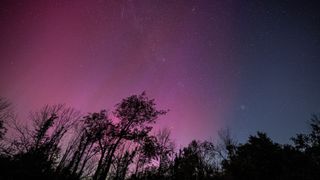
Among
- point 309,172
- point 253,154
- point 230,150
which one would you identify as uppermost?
point 230,150

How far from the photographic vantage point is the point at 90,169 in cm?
4441

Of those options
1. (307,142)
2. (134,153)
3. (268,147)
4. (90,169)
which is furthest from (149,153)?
(307,142)

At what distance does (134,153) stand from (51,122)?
14761 mm

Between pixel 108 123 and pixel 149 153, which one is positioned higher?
pixel 108 123

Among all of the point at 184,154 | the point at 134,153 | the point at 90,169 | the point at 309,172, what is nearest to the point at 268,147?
the point at 309,172

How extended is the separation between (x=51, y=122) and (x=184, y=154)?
26.9 m

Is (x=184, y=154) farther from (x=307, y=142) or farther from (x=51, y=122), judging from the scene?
(x=51, y=122)

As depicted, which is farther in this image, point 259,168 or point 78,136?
point 78,136

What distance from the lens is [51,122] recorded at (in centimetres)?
3869

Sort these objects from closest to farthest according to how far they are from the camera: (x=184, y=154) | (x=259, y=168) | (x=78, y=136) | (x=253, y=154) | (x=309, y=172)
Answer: (x=309, y=172) < (x=259, y=168) < (x=253, y=154) < (x=78, y=136) < (x=184, y=154)

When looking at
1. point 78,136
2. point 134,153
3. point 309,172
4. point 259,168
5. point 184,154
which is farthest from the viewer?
point 184,154

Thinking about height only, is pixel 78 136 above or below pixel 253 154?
above

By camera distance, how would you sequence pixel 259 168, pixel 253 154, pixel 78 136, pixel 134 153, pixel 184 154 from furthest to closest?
pixel 184 154 → pixel 78 136 → pixel 134 153 → pixel 253 154 → pixel 259 168

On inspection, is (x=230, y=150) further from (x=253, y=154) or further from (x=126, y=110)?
(x=126, y=110)
